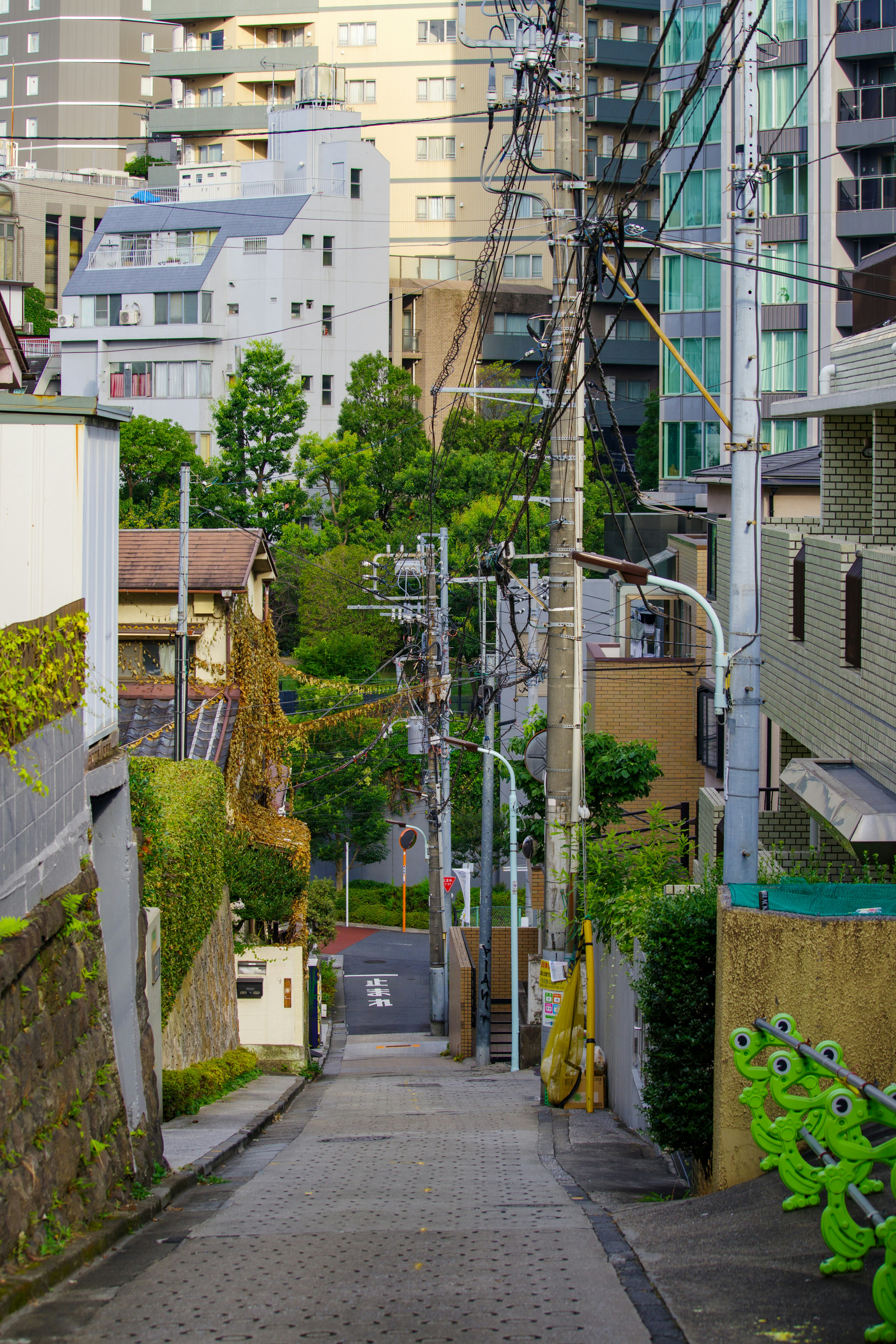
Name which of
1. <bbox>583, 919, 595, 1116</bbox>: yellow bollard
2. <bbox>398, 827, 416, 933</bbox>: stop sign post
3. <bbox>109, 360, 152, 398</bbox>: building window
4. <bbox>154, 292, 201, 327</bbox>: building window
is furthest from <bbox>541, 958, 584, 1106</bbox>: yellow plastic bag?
<bbox>109, 360, 152, 398</bbox>: building window

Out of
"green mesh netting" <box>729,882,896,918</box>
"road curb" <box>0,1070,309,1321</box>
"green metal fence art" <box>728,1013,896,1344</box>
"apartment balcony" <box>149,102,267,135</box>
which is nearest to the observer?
"green metal fence art" <box>728,1013,896,1344</box>

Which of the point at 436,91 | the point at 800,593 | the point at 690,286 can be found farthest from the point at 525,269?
the point at 800,593

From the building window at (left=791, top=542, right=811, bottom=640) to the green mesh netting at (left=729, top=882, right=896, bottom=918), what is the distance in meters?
5.76

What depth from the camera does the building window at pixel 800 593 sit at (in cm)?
1434

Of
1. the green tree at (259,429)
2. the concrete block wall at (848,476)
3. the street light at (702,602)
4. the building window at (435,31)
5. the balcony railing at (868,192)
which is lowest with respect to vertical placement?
the street light at (702,602)

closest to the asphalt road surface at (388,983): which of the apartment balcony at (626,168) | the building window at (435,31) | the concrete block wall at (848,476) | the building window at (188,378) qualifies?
the concrete block wall at (848,476)

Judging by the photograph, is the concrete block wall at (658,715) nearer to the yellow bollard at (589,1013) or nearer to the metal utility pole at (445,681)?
the metal utility pole at (445,681)

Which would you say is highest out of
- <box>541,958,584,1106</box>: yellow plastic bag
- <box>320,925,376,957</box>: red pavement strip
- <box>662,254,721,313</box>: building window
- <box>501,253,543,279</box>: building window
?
<box>501,253,543,279</box>: building window

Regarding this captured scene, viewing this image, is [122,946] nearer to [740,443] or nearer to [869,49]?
[740,443]

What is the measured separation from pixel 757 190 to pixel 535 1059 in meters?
17.5

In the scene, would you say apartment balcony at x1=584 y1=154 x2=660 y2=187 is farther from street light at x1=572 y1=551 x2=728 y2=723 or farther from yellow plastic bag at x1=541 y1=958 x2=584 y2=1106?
street light at x1=572 y1=551 x2=728 y2=723

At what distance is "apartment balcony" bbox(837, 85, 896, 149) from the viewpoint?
40.7 meters

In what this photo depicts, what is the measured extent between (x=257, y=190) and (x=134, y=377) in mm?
11897

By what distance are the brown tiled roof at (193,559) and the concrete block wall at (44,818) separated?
17.8 metres
